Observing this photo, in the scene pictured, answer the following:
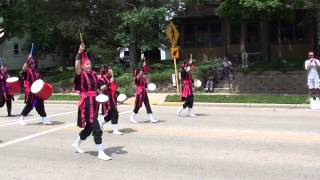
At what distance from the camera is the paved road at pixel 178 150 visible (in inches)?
350

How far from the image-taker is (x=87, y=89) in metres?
10.2

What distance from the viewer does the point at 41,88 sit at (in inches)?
542

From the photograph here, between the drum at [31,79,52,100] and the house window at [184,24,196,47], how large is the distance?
25.3 m

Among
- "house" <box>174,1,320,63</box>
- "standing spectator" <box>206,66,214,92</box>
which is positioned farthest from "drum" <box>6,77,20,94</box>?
"house" <box>174,1,320,63</box>

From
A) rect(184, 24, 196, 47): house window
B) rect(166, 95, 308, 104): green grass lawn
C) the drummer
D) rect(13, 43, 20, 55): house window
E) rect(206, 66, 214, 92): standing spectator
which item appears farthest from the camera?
rect(13, 43, 20, 55): house window

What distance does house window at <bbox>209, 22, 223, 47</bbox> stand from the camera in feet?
126

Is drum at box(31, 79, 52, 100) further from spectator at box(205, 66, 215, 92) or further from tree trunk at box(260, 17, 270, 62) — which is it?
tree trunk at box(260, 17, 270, 62)

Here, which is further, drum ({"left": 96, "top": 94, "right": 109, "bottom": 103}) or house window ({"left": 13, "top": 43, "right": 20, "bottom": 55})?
house window ({"left": 13, "top": 43, "right": 20, "bottom": 55})

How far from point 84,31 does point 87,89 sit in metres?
24.4

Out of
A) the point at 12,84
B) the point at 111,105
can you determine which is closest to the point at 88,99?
the point at 111,105

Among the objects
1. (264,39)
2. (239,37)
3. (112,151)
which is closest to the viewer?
→ (112,151)

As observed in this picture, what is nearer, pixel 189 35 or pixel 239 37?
pixel 239 37

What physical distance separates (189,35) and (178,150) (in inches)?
1143

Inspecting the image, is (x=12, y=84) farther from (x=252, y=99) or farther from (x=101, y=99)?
(x=101, y=99)
